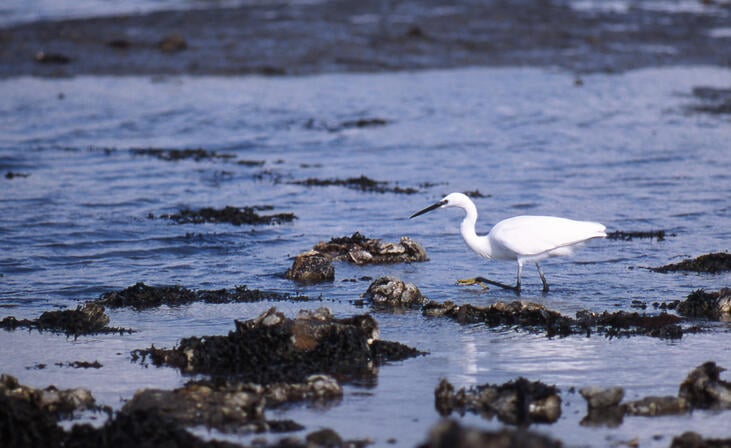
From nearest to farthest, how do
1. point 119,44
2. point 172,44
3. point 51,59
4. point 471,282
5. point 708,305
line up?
point 708,305
point 471,282
point 51,59
point 172,44
point 119,44

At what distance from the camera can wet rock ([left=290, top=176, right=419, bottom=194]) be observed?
656 inches

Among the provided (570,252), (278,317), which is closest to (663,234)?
(570,252)

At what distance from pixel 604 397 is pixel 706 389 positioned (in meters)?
0.68

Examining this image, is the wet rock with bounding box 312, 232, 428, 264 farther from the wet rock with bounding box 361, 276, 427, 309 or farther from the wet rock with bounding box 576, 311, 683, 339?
the wet rock with bounding box 576, 311, 683, 339

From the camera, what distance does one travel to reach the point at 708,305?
381 inches

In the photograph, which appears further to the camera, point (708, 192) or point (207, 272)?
point (708, 192)

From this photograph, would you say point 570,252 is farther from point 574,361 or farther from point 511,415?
point 511,415

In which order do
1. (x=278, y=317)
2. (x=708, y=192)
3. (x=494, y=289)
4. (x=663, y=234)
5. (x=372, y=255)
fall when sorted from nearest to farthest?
1. (x=278, y=317)
2. (x=494, y=289)
3. (x=372, y=255)
4. (x=663, y=234)
5. (x=708, y=192)

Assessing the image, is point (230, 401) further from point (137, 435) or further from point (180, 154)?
point (180, 154)

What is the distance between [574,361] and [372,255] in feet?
15.1

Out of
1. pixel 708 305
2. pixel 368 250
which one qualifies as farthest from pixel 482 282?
pixel 708 305

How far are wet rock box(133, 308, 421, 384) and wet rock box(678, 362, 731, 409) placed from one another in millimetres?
2170

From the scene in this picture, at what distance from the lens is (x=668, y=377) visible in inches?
310

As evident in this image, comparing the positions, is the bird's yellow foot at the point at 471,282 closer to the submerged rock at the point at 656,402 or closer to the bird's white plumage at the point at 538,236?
the bird's white plumage at the point at 538,236
